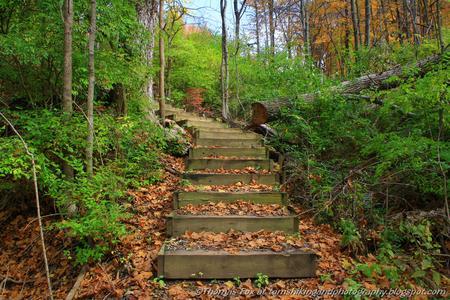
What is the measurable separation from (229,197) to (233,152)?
6.13 feet

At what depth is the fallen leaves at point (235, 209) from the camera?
4258mm

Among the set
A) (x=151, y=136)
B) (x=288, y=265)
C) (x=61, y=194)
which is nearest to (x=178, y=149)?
(x=151, y=136)

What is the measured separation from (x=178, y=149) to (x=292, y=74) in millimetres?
4314

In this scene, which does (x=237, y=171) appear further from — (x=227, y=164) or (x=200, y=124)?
(x=200, y=124)

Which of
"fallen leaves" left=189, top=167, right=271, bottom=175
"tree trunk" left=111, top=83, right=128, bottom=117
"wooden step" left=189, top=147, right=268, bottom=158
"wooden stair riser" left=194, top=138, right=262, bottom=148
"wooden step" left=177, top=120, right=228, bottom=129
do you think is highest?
"tree trunk" left=111, top=83, right=128, bottom=117

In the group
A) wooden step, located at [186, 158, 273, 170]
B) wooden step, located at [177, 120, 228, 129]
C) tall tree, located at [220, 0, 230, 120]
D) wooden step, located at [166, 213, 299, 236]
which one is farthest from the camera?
tall tree, located at [220, 0, 230, 120]

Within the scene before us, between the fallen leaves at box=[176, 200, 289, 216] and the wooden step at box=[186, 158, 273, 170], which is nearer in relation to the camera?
the fallen leaves at box=[176, 200, 289, 216]

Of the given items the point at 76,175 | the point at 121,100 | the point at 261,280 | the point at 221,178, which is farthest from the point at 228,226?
the point at 121,100

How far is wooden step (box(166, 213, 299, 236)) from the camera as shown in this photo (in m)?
3.96

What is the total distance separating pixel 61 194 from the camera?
3.49m

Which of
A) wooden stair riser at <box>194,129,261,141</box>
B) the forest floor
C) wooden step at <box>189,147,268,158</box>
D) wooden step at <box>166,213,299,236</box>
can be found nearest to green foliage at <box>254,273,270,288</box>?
the forest floor

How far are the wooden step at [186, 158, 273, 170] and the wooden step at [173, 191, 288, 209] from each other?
45.9 inches

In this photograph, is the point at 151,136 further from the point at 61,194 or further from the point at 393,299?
the point at 393,299

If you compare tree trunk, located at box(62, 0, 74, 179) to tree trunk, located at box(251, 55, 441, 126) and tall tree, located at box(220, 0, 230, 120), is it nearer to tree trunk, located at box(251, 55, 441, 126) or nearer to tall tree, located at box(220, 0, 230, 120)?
tree trunk, located at box(251, 55, 441, 126)
